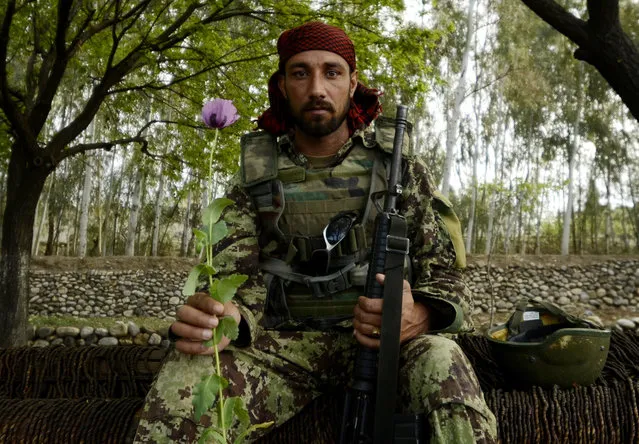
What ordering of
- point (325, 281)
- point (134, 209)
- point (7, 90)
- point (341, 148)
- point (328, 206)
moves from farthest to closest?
point (134, 209), point (7, 90), point (341, 148), point (328, 206), point (325, 281)

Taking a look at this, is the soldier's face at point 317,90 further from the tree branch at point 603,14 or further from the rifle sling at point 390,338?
the tree branch at point 603,14

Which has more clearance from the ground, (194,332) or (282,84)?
(282,84)

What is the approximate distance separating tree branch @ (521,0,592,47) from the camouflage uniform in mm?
3261

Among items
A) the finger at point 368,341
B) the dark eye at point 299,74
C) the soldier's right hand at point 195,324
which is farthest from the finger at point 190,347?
the dark eye at point 299,74

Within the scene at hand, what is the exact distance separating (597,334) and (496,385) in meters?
0.51

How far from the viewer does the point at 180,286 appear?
13500 millimetres

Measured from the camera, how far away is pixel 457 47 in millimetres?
19688

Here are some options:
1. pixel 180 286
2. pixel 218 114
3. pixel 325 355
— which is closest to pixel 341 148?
pixel 325 355

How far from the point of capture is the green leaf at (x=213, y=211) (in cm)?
90

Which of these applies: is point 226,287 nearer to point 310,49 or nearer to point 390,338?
point 390,338

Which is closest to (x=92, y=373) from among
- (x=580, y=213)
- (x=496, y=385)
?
(x=496, y=385)

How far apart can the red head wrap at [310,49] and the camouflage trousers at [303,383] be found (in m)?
0.93

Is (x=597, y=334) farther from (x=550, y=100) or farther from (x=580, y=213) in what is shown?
(x=580, y=213)

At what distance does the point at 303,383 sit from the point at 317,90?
3.71 feet
